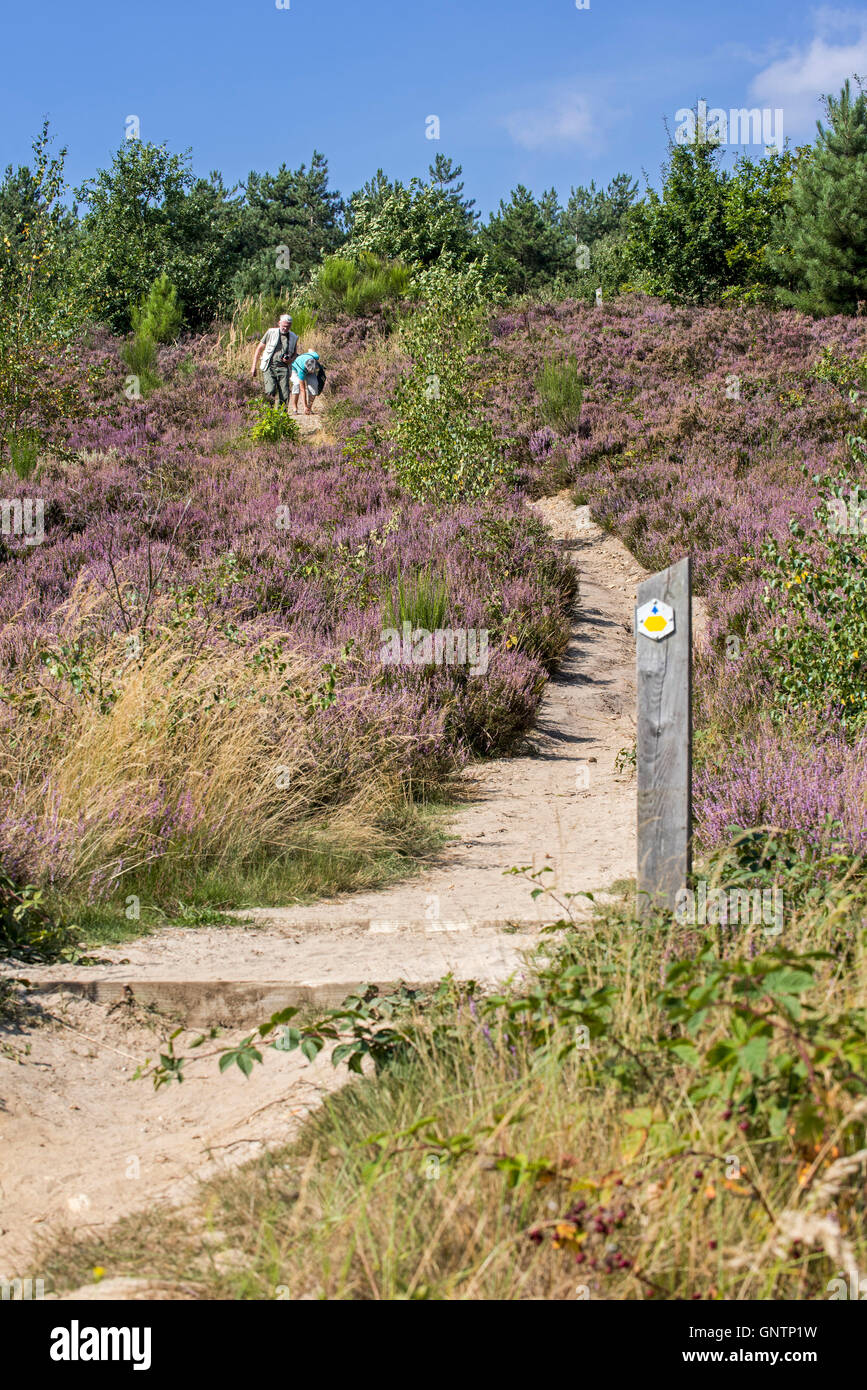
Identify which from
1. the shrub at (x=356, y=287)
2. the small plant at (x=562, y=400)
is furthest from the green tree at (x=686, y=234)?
the small plant at (x=562, y=400)

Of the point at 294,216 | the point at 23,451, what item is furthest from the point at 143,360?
the point at 294,216

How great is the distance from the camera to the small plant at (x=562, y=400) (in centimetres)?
1689

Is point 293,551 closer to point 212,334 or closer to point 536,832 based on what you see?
point 536,832

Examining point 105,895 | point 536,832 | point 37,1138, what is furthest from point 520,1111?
point 536,832

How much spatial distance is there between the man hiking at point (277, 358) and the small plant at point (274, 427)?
1.18 feet

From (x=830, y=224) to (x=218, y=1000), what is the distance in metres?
23.8

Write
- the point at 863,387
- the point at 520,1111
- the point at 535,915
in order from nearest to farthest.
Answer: the point at 520,1111, the point at 535,915, the point at 863,387

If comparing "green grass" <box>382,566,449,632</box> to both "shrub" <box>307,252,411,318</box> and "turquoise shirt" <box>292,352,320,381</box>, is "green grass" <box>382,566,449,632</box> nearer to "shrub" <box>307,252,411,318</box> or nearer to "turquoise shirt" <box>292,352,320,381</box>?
"turquoise shirt" <box>292,352,320,381</box>

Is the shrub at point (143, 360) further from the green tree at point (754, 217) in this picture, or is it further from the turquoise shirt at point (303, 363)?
the green tree at point (754, 217)

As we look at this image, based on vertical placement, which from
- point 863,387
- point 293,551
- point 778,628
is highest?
point 863,387

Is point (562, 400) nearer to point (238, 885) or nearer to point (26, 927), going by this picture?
point (238, 885)

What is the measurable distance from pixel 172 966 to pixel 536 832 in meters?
2.73

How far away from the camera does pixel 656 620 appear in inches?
145
